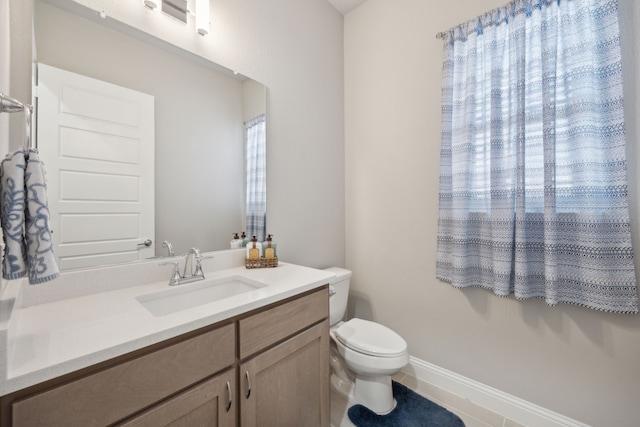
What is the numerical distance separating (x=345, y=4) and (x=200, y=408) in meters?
2.71

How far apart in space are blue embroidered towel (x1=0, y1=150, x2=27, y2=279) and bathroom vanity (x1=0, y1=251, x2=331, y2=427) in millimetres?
133

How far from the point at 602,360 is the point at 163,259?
7.03 feet

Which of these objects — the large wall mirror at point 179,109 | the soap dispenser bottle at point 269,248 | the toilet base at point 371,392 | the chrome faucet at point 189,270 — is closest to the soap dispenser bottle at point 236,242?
the large wall mirror at point 179,109

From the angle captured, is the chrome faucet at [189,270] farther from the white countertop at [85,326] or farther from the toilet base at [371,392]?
the toilet base at [371,392]

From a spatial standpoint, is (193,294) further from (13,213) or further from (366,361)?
(366,361)

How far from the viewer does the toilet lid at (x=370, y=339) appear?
4.79 feet

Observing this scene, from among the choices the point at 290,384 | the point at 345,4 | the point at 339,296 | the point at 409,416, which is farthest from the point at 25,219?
the point at 345,4

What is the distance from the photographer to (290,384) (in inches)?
44.6

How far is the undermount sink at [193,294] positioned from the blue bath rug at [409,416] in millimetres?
993

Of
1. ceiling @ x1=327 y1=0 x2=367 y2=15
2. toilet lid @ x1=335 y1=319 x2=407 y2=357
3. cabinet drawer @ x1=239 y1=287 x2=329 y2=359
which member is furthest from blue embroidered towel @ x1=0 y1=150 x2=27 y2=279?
ceiling @ x1=327 y1=0 x2=367 y2=15

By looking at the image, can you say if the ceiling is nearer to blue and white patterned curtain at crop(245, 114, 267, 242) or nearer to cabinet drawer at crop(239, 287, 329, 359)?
blue and white patterned curtain at crop(245, 114, 267, 242)

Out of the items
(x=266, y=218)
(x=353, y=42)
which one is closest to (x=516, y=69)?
(x=353, y=42)

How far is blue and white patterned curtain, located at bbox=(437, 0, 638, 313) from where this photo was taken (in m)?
1.23

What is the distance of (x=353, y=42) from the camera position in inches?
88.5
